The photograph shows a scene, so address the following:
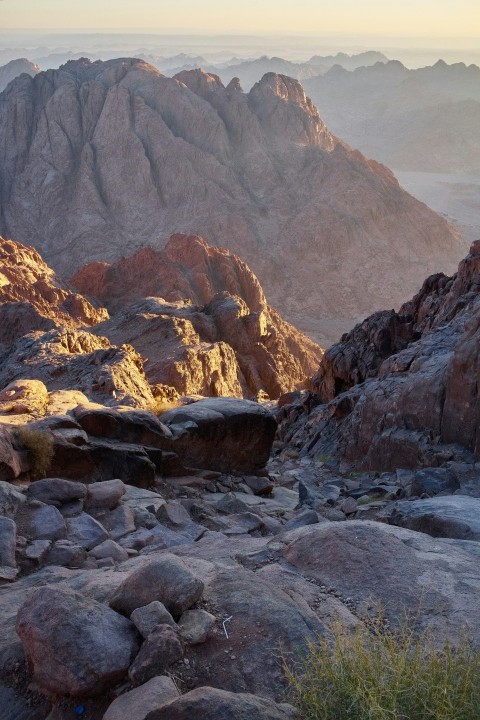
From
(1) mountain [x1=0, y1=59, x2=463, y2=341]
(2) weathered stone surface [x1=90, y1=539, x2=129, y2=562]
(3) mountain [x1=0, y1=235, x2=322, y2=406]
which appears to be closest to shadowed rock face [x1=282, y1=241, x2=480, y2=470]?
(3) mountain [x1=0, y1=235, x2=322, y2=406]

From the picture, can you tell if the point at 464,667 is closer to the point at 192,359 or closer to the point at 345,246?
the point at 192,359

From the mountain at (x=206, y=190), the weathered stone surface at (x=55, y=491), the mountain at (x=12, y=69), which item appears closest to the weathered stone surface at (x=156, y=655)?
the weathered stone surface at (x=55, y=491)

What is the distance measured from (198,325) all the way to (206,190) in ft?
146

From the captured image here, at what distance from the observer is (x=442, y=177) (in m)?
149

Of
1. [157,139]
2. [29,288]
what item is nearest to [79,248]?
[157,139]

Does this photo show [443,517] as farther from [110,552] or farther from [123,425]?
[123,425]

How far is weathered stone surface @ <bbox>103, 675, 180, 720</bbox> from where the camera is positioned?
364 centimetres

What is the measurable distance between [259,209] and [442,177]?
85.8m

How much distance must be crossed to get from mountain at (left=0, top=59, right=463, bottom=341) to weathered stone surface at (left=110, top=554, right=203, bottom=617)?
6324 centimetres

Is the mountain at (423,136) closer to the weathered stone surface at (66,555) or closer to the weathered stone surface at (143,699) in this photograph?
the weathered stone surface at (66,555)

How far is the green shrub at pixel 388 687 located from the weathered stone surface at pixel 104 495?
4820mm

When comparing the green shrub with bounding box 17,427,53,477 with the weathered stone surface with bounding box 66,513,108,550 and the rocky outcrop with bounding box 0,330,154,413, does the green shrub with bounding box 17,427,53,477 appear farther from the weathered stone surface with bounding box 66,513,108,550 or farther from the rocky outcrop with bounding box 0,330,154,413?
the rocky outcrop with bounding box 0,330,154,413

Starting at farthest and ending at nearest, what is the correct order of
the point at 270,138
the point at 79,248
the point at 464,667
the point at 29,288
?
the point at 270,138, the point at 79,248, the point at 29,288, the point at 464,667

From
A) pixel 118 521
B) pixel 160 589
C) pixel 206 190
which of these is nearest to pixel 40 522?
pixel 118 521
